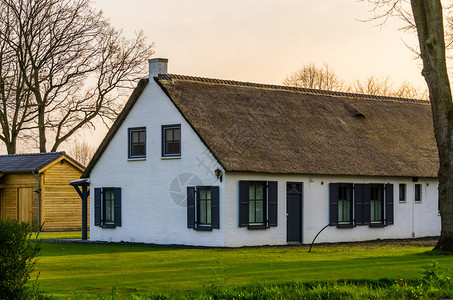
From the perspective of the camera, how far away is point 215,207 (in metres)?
28.9

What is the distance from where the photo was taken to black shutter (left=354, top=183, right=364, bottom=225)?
108 feet

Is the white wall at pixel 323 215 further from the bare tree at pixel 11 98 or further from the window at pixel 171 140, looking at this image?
the bare tree at pixel 11 98

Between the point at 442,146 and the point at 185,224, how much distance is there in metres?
9.88

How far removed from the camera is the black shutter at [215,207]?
94.5 feet

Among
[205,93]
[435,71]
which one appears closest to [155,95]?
[205,93]

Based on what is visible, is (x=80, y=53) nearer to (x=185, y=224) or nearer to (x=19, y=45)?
(x=19, y=45)

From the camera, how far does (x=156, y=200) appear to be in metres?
31.2

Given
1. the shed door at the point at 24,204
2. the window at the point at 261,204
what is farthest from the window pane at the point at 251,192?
the shed door at the point at 24,204

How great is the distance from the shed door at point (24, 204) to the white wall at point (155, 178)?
10373 mm

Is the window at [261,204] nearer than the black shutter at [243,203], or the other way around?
the black shutter at [243,203]

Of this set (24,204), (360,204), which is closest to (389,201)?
(360,204)

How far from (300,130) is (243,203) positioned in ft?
17.0

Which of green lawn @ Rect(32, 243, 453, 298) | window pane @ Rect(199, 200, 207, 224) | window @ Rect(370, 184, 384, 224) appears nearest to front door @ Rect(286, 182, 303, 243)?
green lawn @ Rect(32, 243, 453, 298)

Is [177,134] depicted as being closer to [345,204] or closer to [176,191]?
[176,191]
